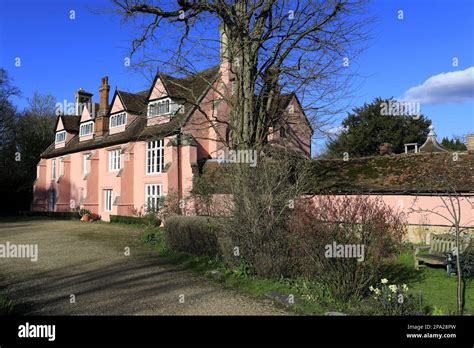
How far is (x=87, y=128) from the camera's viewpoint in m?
38.4

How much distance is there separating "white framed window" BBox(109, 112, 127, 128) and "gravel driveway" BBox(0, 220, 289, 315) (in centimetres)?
1843

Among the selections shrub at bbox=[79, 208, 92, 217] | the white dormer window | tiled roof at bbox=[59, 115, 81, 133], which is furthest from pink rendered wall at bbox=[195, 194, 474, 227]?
tiled roof at bbox=[59, 115, 81, 133]

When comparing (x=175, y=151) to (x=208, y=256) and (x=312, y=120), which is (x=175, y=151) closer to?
(x=312, y=120)

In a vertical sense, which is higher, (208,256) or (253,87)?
(253,87)

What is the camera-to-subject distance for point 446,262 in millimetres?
11320

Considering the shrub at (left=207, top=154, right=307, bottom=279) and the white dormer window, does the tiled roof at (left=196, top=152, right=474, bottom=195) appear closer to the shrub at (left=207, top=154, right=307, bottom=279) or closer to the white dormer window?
the white dormer window

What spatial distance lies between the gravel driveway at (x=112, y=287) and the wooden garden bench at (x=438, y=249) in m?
6.52

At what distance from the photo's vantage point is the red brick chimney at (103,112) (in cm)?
3531

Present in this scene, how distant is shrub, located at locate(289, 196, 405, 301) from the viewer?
7543mm

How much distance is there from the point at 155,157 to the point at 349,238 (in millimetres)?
22317

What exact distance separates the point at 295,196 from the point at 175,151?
17461 mm

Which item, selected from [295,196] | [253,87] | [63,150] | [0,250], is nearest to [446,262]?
[295,196]

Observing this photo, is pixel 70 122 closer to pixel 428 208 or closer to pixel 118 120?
pixel 118 120

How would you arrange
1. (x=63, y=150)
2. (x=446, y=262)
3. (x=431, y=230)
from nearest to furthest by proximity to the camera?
(x=446, y=262), (x=431, y=230), (x=63, y=150)
